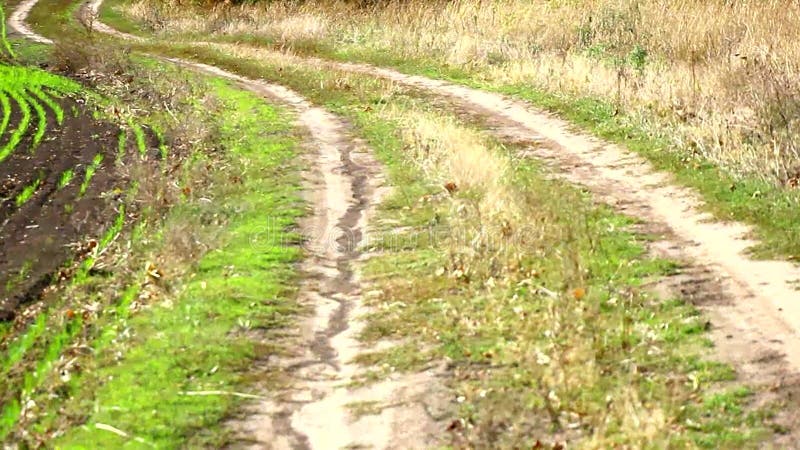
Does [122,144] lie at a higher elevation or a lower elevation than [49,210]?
lower

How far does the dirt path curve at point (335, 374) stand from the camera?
7484 mm

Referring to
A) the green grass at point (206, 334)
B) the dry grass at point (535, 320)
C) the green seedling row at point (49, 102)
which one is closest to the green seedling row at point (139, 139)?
the green seedling row at point (49, 102)

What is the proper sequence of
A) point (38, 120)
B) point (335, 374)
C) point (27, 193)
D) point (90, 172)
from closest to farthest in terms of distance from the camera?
point (335, 374), point (27, 193), point (90, 172), point (38, 120)

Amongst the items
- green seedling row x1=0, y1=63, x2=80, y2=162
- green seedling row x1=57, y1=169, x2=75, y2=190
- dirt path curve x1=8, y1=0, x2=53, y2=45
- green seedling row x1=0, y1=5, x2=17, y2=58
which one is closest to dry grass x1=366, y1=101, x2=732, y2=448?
green seedling row x1=57, y1=169, x2=75, y2=190

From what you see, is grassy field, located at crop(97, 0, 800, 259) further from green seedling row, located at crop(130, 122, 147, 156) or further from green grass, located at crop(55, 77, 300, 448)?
green seedling row, located at crop(130, 122, 147, 156)

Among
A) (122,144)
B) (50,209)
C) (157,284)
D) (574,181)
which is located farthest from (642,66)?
(157,284)

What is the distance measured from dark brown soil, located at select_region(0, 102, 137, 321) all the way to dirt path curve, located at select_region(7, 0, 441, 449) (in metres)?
2.95

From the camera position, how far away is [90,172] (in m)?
17.2

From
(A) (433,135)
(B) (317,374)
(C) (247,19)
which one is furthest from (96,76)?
(B) (317,374)

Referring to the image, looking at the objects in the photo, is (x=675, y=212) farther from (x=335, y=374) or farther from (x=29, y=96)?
(x=29, y=96)

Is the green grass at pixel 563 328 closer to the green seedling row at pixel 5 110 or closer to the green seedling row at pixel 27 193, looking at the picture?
the green seedling row at pixel 27 193

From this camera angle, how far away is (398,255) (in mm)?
11336

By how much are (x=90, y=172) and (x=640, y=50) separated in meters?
10.3

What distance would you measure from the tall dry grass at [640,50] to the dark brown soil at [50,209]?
806 cm
